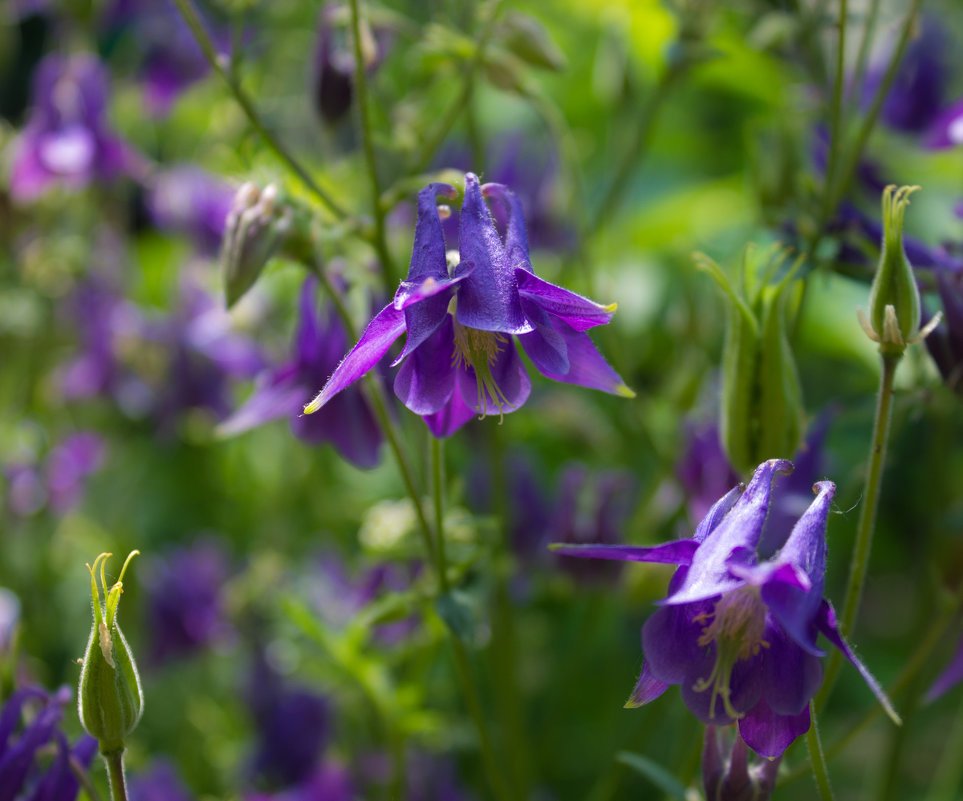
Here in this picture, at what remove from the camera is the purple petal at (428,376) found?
3.22 feet

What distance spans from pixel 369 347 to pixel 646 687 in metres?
0.38

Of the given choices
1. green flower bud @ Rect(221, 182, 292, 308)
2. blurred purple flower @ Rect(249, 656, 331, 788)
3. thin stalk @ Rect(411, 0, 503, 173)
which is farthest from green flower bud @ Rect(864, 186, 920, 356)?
blurred purple flower @ Rect(249, 656, 331, 788)

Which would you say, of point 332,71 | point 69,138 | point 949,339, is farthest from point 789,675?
point 69,138

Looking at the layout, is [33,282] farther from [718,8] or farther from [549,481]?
[718,8]

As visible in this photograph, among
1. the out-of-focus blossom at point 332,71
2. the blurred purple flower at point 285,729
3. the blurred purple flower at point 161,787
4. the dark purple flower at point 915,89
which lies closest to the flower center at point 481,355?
the out-of-focus blossom at point 332,71

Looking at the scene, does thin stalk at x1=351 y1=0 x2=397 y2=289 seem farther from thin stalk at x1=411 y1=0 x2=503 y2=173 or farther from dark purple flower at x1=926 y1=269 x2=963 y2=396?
dark purple flower at x1=926 y1=269 x2=963 y2=396

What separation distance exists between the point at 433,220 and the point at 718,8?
1.03 m

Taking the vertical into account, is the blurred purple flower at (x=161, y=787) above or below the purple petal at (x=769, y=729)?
below

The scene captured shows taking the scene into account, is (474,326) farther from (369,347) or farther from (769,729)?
(769,729)

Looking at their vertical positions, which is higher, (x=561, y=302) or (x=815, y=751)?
(x=561, y=302)

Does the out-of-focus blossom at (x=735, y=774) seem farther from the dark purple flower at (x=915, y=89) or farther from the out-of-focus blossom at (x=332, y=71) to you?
the dark purple flower at (x=915, y=89)

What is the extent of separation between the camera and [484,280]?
0.96 m

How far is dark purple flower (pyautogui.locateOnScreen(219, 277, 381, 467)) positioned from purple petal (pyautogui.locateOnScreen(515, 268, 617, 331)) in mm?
524

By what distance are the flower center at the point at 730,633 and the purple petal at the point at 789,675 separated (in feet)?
0.06
